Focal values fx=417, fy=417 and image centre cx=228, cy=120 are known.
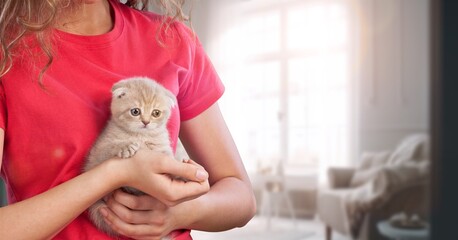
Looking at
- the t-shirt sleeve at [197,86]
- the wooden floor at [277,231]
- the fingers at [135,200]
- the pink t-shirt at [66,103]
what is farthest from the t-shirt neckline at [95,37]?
the wooden floor at [277,231]

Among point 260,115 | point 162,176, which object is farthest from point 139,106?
point 260,115

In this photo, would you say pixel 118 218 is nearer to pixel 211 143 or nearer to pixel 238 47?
pixel 211 143

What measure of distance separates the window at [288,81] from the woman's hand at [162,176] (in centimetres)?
20

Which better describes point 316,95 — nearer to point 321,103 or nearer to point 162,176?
point 321,103

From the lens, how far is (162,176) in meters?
0.51

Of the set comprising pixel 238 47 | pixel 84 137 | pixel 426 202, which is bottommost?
pixel 426 202

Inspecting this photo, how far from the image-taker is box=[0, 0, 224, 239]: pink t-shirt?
556mm

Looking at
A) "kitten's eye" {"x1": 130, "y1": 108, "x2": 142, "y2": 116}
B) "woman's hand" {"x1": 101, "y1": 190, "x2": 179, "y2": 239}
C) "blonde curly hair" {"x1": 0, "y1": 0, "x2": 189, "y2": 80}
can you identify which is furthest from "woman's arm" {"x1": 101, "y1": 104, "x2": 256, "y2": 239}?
"blonde curly hair" {"x1": 0, "y1": 0, "x2": 189, "y2": 80}

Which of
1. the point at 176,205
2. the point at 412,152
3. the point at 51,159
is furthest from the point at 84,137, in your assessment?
A: the point at 412,152

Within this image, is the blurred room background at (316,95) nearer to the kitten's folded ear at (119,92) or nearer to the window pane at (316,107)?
the window pane at (316,107)

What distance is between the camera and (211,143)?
68cm

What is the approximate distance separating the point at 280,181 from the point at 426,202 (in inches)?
8.6

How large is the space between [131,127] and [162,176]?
91 millimetres

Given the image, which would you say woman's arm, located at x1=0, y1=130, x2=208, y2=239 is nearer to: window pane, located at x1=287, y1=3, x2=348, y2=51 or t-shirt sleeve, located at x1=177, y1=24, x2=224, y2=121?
t-shirt sleeve, located at x1=177, y1=24, x2=224, y2=121
